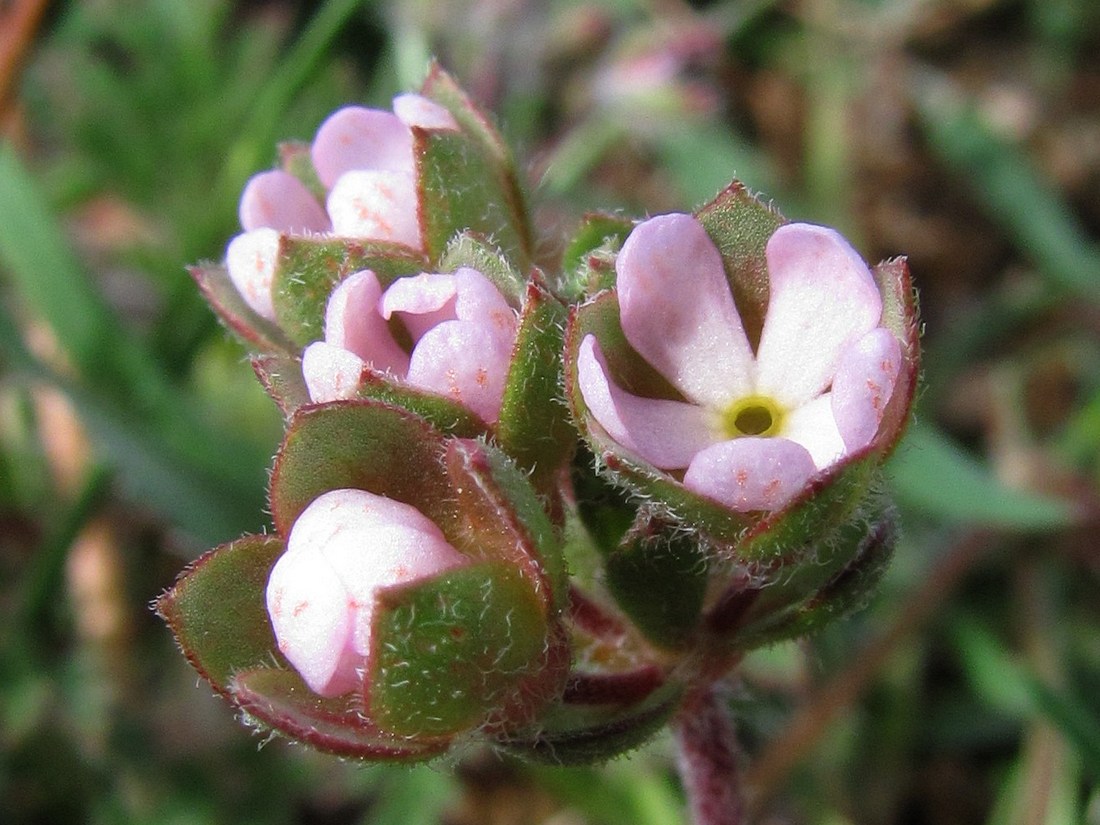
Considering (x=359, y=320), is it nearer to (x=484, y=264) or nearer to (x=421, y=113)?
(x=484, y=264)

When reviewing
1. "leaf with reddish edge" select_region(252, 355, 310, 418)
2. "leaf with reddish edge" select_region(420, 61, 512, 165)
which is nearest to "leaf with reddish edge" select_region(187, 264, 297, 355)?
"leaf with reddish edge" select_region(252, 355, 310, 418)

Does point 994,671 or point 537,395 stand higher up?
point 537,395

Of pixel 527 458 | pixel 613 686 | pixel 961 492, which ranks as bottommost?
pixel 961 492

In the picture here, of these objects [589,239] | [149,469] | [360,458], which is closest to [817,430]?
[589,239]

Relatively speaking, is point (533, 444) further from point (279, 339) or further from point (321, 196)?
point (321, 196)

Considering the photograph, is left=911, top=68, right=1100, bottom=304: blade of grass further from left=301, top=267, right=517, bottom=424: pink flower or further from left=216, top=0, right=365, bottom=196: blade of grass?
left=301, top=267, right=517, bottom=424: pink flower

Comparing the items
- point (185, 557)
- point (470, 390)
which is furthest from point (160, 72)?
point (470, 390)
